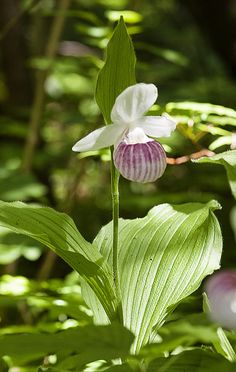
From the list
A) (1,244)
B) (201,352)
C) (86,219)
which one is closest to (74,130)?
(86,219)

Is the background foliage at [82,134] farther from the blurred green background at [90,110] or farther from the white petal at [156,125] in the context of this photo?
the white petal at [156,125]

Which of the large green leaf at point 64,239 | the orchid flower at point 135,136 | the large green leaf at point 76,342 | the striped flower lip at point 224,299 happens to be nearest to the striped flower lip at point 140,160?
the orchid flower at point 135,136

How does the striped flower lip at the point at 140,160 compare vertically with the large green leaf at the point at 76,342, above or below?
above

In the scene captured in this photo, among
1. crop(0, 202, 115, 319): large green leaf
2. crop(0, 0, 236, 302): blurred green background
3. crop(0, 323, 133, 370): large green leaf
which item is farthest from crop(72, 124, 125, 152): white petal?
crop(0, 323, 133, 370): large green leaf

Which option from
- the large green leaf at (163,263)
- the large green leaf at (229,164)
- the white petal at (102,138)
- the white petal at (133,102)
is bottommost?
the large green leaf at (163,263)

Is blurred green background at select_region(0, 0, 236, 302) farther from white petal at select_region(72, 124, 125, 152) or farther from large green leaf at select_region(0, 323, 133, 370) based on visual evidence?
large green leaf at select_region(0, 323, 133, 370)

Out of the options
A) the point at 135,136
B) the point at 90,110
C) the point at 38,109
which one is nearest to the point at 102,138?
the point at 135,136

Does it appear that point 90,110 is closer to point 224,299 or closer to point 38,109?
point 38,109
